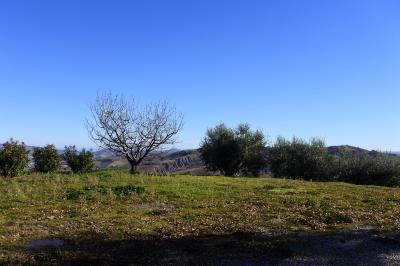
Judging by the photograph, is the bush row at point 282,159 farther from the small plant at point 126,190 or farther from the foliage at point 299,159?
the small plant at point 126,190

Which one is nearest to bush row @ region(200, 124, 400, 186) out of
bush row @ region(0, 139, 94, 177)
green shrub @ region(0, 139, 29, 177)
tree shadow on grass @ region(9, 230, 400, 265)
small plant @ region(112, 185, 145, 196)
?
bush row @ region(0, 139, 94, 177)

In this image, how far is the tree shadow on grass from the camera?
9.52 metres

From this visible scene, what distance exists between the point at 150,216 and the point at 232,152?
1223 inches

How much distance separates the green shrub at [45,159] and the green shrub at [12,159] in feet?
10.0

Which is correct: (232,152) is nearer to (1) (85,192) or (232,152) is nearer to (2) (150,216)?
(1) (85,192)

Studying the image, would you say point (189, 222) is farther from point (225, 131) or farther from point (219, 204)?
point (225, 131)

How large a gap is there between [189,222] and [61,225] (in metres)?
3.54

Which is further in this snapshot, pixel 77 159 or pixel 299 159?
pixel 299 159

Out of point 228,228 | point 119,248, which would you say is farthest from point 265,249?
point 119,248

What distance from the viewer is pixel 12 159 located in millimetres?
28266

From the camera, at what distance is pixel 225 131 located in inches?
1821

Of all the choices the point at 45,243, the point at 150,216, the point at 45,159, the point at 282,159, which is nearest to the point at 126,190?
the point at 150,216

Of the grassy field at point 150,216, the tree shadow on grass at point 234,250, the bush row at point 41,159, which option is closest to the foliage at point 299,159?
the bush row at point 41,159

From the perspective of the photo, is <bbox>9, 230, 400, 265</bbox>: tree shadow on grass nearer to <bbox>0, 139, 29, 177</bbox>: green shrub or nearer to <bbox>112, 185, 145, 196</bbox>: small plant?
<bbox>112, 185, 145, 196</bbox>: small plant
